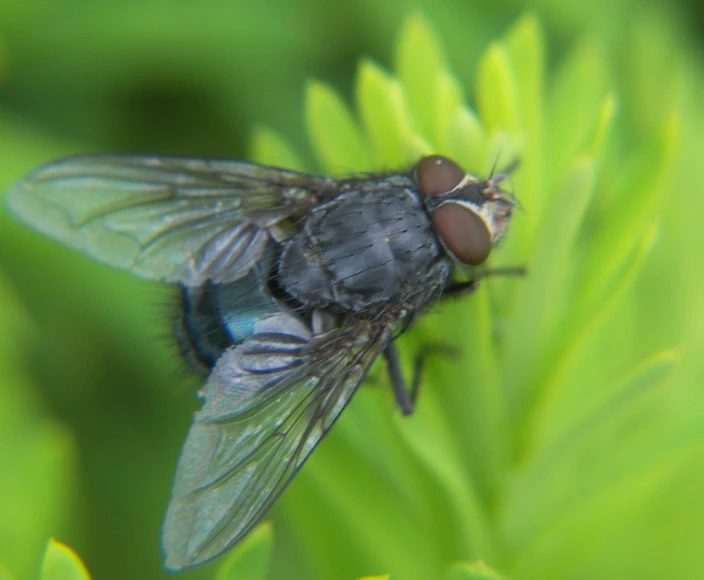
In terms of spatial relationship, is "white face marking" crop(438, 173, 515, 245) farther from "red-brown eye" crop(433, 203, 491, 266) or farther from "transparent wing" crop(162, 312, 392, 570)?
"transparent wing" crop(162, 312, 392, 570)

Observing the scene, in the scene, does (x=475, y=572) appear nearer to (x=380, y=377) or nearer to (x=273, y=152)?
(x=380, y=377)

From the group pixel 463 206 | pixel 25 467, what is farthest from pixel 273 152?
pixel 25 467

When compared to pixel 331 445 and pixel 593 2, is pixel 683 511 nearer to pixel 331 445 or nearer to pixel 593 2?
pixel 331 445

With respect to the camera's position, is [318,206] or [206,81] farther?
[206,81]

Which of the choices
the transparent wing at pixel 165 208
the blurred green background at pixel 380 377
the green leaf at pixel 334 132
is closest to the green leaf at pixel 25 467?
the blurred green background at pixel 380 377

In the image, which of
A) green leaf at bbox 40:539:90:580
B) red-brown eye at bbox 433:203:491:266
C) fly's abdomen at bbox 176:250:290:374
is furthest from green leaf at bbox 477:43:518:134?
green leaf at bbox 40:539:90:580

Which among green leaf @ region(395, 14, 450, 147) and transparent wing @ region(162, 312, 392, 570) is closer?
transparent wing @ region(162, 312, 392, 570)

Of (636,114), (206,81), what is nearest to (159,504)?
(206,81)
